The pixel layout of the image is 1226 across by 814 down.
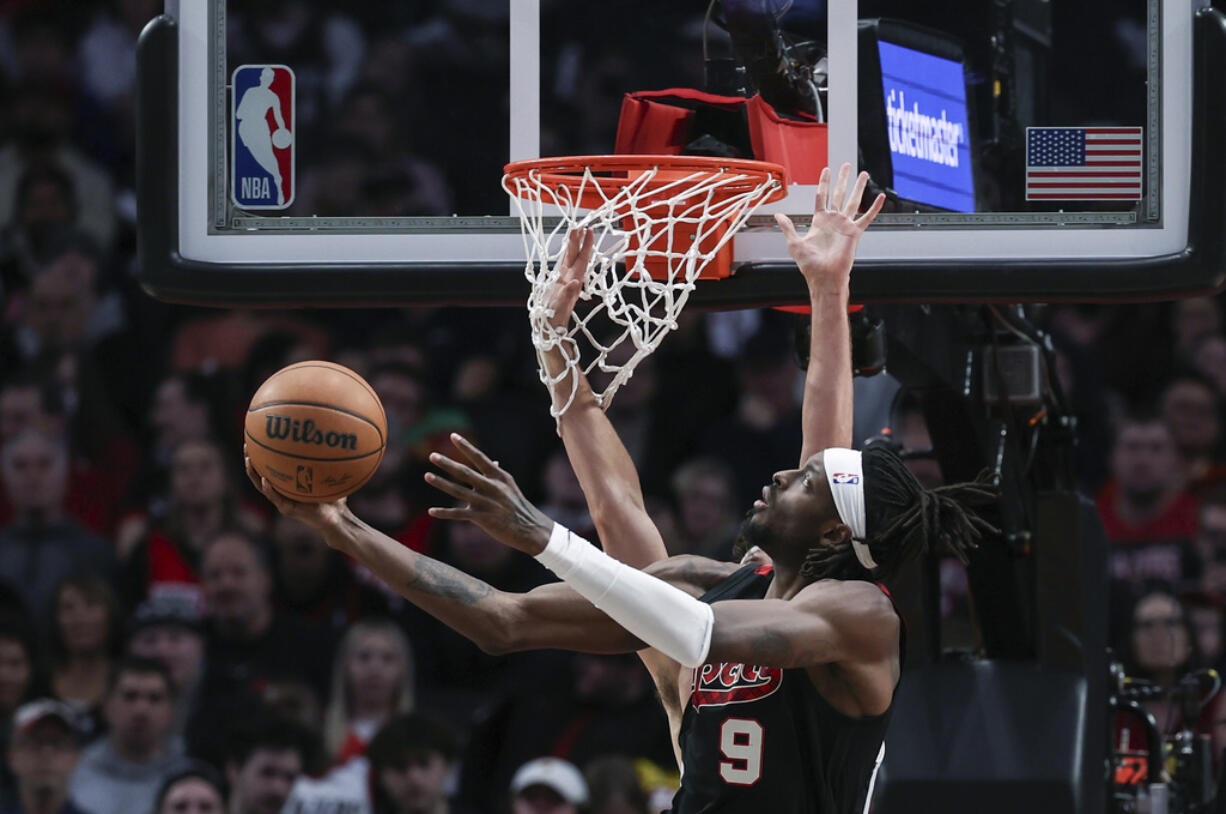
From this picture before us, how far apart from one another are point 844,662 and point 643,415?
4010mm

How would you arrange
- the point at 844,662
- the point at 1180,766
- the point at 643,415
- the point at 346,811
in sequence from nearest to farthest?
the point at 844,662 → the point at 1180,766 → the point at 346,811 → the point at 643,415

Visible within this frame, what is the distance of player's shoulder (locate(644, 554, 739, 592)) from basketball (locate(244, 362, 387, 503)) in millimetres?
686

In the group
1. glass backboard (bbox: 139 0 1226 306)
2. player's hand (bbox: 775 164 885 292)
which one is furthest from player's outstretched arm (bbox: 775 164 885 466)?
glass backboard (bbox: 139 0 1226 306)

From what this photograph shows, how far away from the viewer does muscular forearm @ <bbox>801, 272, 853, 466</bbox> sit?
3.92 metres

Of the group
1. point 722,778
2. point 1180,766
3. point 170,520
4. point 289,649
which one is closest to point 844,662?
point 722,778

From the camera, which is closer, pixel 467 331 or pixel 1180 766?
pixel 1180 766

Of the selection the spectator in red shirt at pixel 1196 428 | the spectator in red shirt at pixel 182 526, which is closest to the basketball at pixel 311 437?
→ the spectator in red shirt at pixel 182 526

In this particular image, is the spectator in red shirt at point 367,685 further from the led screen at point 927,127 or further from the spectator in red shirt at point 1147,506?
the led screen at point 927,127

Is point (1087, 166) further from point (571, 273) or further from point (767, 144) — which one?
point (571, 273)

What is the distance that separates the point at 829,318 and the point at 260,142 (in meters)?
1.35

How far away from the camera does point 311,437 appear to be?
3457 millimetres

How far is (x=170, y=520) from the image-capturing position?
7.29 meters

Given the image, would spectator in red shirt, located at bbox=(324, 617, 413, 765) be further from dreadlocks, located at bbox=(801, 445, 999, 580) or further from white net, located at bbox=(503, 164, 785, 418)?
dreadlocks, located at bbox=(801, 445, 999, 580)

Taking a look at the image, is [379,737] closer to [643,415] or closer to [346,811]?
[346,811]
